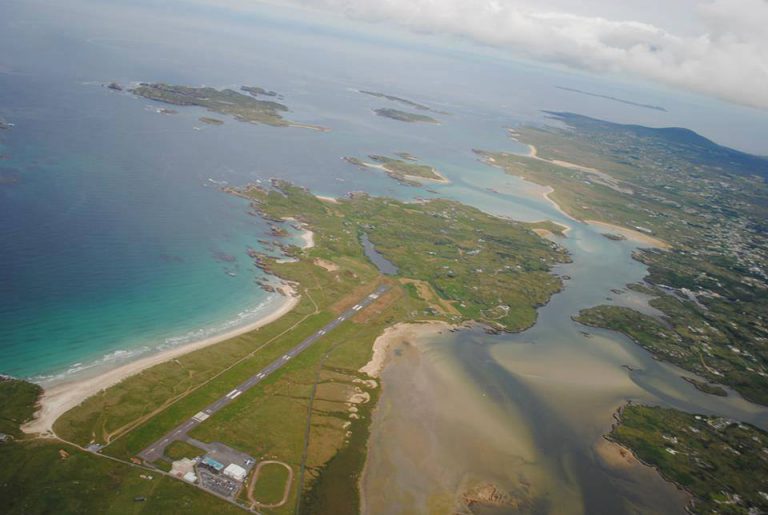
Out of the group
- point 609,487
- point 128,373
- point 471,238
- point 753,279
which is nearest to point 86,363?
point 128,373

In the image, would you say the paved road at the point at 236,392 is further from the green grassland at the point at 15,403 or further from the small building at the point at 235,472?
the green grassland at the point at 15,403

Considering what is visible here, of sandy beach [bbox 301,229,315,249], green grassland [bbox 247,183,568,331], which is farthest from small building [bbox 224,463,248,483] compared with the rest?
sandy beach [bbox 301,229,315,249]

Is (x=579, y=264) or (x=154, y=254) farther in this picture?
(x=579, y=264)

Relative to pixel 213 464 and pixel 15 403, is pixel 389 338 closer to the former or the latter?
pixel 213 464

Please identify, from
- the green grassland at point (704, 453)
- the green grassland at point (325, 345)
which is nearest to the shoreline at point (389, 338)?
the green grassland at point (325, 345)

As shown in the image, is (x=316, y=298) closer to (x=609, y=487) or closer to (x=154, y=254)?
(x=154, y=254)

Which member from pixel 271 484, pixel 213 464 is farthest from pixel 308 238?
pixel 271 484
